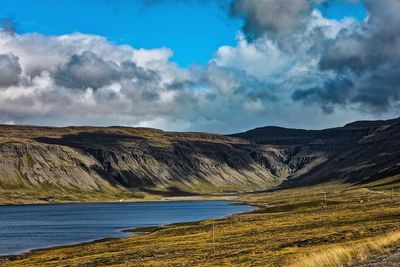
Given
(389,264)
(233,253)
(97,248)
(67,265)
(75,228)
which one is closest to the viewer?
(389,264)

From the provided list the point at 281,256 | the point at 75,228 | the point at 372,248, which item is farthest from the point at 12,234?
the point at 372,248

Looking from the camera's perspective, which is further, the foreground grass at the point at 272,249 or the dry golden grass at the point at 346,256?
the foreground grass at the point at 272,249

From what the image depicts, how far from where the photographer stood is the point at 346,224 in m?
89.1

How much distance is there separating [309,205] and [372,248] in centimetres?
13031

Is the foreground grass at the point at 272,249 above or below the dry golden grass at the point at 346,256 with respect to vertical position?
below

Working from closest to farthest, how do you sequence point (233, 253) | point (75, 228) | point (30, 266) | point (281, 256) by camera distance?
point (281, 256)
point (233, 253)
point (30, 266)
point (75, 228)

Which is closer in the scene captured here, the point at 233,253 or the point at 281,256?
the point at 281,256

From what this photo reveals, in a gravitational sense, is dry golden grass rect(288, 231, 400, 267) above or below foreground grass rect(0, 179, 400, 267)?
above

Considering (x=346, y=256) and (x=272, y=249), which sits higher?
(x=346, y=256)

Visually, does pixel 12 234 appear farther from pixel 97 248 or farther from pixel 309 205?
pixel 309 205

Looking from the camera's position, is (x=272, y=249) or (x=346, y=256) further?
(x=272, y=249)

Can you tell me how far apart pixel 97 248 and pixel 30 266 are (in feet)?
66.5

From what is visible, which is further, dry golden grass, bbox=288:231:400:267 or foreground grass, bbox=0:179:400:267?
foreground grass, bbox=0:179:400:267

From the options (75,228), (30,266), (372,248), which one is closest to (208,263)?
(372,248)
